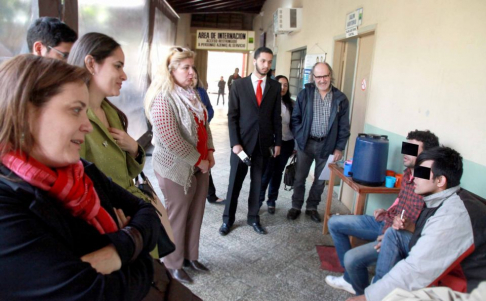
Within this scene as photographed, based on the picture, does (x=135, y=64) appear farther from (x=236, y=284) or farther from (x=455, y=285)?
(x=455, y=285)

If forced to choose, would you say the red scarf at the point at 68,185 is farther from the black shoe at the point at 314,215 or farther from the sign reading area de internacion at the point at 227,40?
the sign reading area de internacion at the point at 227,40

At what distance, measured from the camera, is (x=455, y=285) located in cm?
137

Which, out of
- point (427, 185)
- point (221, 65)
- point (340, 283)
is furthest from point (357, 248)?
point (221, 65)

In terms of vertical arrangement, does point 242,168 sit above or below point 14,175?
below

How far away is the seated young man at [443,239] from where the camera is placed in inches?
51.4

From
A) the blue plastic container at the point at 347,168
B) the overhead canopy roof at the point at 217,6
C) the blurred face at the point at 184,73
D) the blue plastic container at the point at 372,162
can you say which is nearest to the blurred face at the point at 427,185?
the blue plastic container at the point at 372,162

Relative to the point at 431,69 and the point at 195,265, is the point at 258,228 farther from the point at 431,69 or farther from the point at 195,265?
the point at 431,69

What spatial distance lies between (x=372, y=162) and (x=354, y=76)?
4.94 feet

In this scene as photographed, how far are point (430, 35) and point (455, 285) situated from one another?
5.61 ft

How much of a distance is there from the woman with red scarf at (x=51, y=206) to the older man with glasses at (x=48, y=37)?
1007 mm

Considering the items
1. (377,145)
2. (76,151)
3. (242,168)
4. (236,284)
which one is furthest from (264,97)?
(76,151)

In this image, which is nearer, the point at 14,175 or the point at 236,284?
the point at 14,175

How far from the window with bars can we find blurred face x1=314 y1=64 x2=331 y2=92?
7.12 feet

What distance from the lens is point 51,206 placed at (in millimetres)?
733
